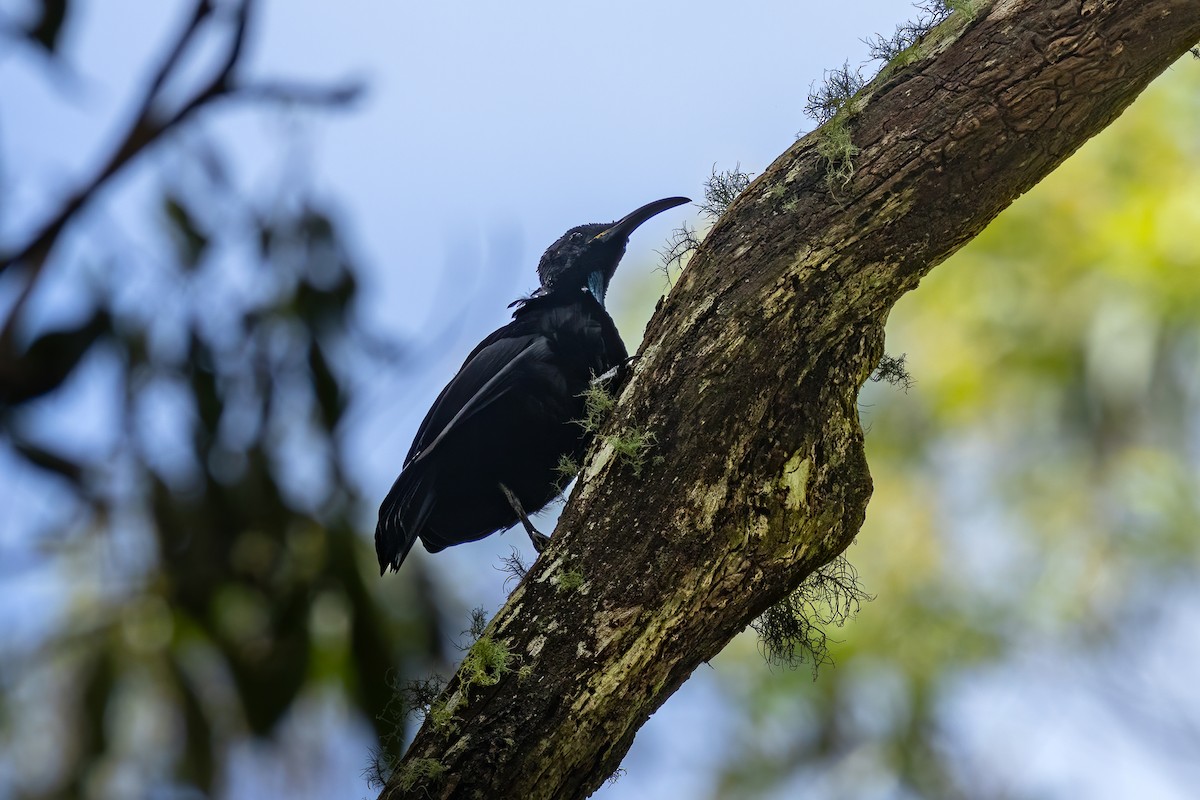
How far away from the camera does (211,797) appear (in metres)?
3.71

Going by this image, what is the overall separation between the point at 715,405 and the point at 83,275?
2.03 metres

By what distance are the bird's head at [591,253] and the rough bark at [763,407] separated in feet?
5.01

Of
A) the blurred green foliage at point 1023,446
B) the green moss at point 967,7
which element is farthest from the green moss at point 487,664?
the blurred green foliage at point 1023,446

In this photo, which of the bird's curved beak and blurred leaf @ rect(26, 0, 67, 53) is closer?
blurred leaf @ rect(26, 0, 67, 53)

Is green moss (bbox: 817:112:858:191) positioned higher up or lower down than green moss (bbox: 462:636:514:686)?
higher up

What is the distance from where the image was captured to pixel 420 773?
318cm

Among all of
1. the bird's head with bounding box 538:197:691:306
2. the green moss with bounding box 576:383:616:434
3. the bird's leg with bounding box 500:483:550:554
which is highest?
the bird's head with bounding box 538:197:691:306

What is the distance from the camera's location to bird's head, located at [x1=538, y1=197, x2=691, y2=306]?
16.3 ft

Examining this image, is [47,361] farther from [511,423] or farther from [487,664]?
[511,423]

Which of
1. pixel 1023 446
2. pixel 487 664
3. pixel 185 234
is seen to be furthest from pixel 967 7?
pixel 1023 446

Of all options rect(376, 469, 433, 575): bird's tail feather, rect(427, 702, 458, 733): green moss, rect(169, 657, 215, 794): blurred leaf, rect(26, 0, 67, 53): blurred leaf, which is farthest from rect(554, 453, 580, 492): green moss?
rect(26, 0, 67, 53): blurred leaf

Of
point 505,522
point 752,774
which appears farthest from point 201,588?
point 752,774

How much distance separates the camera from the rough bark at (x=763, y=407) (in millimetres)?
3184

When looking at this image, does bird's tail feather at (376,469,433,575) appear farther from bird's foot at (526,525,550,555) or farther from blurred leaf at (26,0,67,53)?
blurred leaf at (26,0,67,53)
